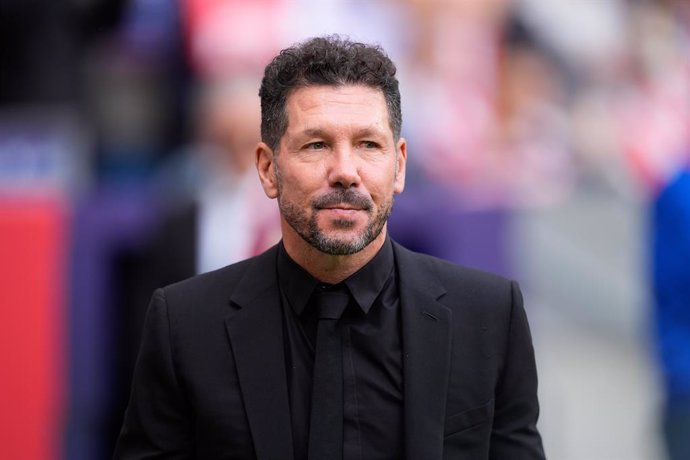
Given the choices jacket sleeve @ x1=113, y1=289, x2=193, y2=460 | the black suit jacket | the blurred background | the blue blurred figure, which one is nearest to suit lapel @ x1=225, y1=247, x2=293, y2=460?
the black suit jacket

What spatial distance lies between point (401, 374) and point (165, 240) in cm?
269

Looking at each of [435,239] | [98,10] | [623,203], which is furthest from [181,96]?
[623,203]

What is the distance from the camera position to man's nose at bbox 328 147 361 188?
2.75 m

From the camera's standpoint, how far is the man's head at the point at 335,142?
2.79m

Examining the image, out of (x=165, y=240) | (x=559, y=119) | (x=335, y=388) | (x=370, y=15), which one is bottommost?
(x=335, y=388)

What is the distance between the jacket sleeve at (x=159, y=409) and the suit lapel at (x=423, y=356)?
0.53 metres

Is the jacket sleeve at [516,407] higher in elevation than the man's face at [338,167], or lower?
lower


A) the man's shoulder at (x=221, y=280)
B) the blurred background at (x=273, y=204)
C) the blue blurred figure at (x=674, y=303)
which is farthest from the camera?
the blurred background at (x=273, y=204)

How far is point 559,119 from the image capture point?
8188 millimetres

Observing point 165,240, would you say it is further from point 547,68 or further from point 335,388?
point 547,68

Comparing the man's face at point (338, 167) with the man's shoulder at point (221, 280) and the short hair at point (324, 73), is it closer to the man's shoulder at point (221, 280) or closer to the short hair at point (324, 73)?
the short hair at point (324, 73)

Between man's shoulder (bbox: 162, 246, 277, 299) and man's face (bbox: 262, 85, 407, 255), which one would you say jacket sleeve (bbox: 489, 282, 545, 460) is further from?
man's shoulder (bbox: 162, 246, 277, 299)

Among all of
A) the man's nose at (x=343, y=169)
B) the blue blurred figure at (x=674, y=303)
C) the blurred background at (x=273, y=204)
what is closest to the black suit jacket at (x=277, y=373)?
the man's nose at (x=343, y=169)

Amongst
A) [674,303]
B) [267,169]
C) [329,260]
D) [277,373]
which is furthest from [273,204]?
[277,373]
